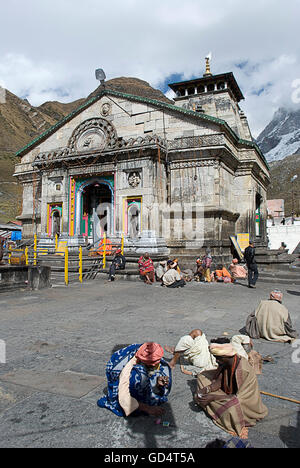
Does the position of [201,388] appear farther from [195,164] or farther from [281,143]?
[281,143]

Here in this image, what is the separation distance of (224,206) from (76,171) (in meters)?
8.98

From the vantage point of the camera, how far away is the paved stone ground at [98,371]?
310 centimetres

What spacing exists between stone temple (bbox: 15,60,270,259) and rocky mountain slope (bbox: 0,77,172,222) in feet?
119

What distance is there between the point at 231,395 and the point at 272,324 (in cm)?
320

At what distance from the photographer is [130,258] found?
16266 millimetres

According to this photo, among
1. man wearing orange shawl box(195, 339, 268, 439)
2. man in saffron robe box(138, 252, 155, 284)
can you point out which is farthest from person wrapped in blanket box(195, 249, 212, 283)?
man wearing orange shawl box(195, 339, 268, 439)

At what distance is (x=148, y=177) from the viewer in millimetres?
17078

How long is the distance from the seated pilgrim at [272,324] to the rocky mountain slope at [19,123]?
52149 mm

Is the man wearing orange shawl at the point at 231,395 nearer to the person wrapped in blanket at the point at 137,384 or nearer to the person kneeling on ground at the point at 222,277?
the person wrapped in blanket at the point at 137,384

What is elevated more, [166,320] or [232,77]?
[232,77]

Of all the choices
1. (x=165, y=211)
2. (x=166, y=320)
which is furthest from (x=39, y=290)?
(x=165, y=211)

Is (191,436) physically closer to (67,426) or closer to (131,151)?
(67,426)

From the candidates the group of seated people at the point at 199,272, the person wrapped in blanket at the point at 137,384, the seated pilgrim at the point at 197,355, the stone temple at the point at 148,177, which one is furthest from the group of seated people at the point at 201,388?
the stone temple at the point at 148,177
